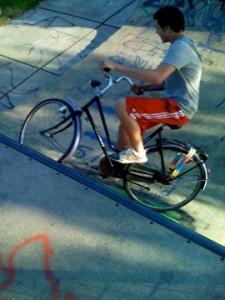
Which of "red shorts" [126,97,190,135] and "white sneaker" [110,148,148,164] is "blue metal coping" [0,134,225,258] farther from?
"red shorts" [126,97,190,135]

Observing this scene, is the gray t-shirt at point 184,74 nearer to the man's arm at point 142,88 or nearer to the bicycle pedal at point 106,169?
the man's arm at point 142,88

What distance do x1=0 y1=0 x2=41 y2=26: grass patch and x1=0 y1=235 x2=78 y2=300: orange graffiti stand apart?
559cm

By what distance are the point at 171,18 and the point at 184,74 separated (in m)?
0.48

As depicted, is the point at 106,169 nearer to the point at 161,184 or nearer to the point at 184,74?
the point at 161,184

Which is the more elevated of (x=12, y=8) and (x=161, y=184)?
(x=12, y=8)

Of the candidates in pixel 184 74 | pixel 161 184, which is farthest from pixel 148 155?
pixel 184 74

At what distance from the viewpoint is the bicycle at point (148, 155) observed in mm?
3791

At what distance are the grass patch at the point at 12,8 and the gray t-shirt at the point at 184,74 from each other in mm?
5189

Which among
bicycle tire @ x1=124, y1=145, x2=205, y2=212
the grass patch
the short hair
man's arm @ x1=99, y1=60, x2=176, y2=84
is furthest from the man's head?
the grass patch

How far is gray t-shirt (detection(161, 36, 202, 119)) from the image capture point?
10.5ft

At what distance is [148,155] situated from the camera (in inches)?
163

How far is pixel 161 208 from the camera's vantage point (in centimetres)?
416

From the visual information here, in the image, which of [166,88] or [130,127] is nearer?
[130,127]

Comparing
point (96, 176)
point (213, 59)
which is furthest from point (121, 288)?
point (213, 59)
